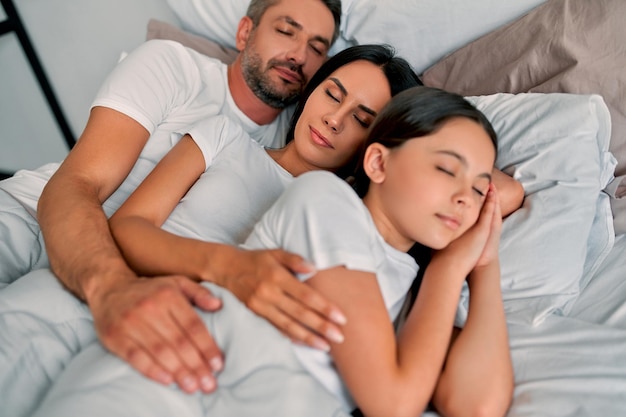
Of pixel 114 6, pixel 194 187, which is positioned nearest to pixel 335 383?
pixel 194 187

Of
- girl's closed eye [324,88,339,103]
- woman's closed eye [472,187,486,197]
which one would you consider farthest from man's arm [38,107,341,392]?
girl's closed eye [324,88,339,103]

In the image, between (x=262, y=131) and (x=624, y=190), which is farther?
(x=262, y=131)

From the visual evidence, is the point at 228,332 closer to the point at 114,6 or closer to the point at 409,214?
the point at 409,214

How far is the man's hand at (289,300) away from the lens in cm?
79

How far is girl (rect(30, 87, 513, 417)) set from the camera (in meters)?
0.76

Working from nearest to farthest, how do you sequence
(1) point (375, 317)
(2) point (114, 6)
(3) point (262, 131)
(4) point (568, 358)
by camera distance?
(1) point (375, 317) → (4) point (568, 358) → (3) point (262, 131) → (2) point (114, 6)

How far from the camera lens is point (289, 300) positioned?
2.66ft

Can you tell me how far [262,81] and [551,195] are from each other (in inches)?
34.6

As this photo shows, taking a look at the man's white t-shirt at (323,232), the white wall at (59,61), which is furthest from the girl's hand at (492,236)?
the white wall at (59,61)

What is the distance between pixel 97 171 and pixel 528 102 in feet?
3.49

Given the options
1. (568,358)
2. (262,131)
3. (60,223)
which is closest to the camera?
(568,358)

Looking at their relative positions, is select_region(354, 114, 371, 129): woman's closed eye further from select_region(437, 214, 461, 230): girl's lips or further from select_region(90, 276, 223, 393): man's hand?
select_region(90, 276, 223, 393): man's hand

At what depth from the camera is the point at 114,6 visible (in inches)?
83.8

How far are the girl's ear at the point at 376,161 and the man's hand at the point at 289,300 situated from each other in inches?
11.1
